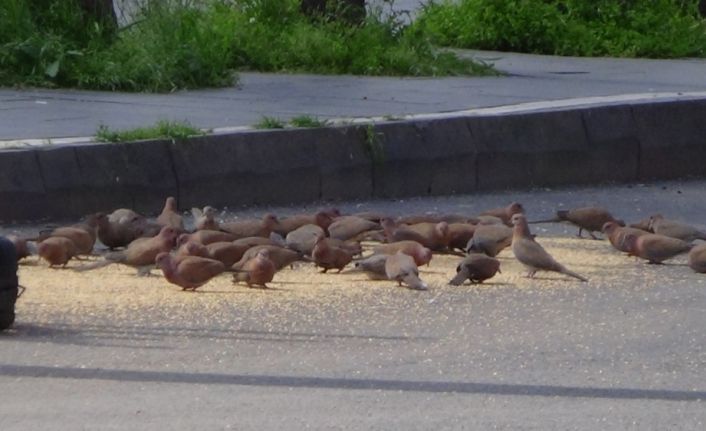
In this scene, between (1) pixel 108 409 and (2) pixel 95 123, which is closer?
(1) pixel 108 409

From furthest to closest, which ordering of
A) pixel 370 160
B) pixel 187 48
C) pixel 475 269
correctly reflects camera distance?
pixel 187 48, pixel 370 160, pixel 475 269

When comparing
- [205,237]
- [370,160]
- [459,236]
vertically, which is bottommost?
[370,160]

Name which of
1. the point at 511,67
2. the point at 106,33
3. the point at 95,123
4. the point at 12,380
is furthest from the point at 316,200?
the point at 511,67

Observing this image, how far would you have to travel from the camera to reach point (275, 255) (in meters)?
7.11

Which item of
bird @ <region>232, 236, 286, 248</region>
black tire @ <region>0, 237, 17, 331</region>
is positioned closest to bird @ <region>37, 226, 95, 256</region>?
bird @ <region>232, 236, 286, 248</region>

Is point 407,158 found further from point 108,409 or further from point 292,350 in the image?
point 108,409

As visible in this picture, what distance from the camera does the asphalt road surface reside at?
504 centimetres

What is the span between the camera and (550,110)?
11.1 metres

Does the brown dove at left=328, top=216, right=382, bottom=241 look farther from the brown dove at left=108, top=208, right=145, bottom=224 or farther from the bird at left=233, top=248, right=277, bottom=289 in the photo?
the brown dove at left=108, top=208, right=145, bottom=224

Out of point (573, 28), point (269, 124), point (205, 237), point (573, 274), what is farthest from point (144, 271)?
point (573, 28)

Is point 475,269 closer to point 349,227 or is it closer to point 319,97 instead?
point 349,227

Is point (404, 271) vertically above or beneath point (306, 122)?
beneath

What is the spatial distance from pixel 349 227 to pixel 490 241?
2.43ft

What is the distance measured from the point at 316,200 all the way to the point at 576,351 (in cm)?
423
